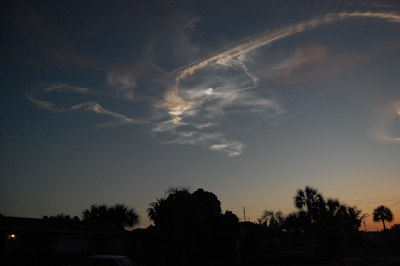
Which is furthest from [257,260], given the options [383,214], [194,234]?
[383,214]

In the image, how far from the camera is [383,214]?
237 ft

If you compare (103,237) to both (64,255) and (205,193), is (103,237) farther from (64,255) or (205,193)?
(205,193)

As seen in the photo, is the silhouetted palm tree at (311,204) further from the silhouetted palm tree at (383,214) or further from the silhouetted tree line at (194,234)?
the silhouetted palm tree at (383,214)

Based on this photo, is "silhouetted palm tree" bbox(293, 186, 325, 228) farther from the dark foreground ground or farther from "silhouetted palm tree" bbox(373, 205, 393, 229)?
"silhouetted palm tree" bbox(373, 205, 393, 229)

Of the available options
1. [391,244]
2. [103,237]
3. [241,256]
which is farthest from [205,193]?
[391,244]

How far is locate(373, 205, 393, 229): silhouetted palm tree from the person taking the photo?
7156cm

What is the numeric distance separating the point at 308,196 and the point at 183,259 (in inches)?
1012

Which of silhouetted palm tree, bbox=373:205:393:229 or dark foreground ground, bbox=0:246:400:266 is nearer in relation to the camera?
dark foreground ground, bbox=0:246:400:266

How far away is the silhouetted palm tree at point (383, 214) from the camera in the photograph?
7156cm

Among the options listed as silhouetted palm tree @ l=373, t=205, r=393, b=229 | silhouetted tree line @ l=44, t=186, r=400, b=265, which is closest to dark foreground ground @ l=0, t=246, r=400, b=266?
silhouetted tree line @ l=44, t=186, r=400, b=265

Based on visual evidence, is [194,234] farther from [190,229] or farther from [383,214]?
[383,214]

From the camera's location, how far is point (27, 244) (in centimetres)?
2056

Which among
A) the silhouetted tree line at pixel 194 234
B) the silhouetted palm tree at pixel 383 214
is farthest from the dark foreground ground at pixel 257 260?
the silhouetted palm tree at pixel 383 214

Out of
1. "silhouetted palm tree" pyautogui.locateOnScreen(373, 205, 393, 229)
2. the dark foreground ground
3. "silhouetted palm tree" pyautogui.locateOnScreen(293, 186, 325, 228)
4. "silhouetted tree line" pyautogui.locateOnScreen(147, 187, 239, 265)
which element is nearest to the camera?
the dark foreground ground
